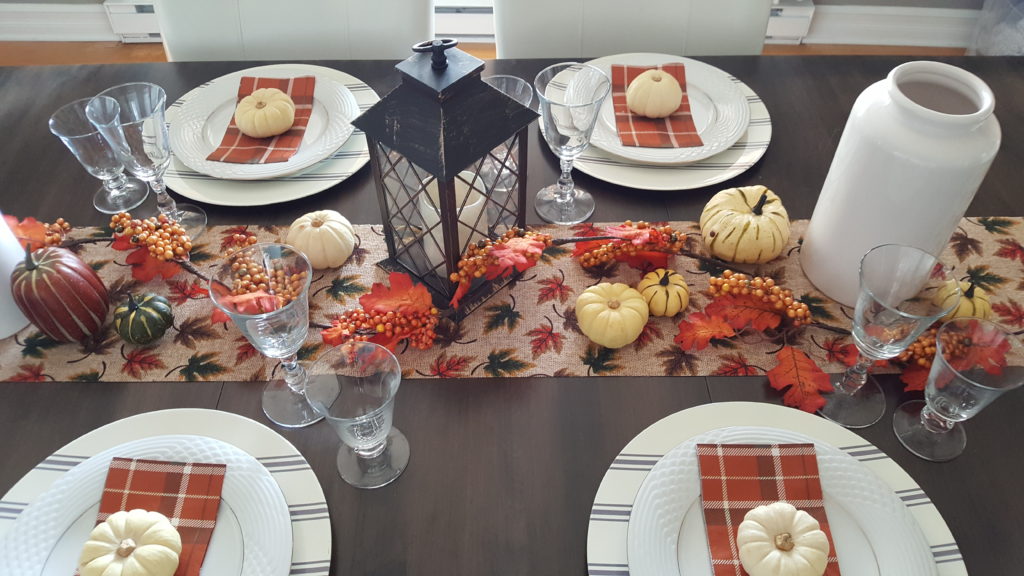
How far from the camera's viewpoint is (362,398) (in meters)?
0.81

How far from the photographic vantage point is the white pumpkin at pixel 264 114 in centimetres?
117

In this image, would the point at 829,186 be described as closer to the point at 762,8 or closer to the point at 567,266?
the point at 567,266

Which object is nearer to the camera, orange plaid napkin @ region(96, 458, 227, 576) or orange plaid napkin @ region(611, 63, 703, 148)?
orange plaid napkin @ region(96, 458, 227, 576)

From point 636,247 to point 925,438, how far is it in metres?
0.41

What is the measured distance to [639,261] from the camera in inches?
40.3

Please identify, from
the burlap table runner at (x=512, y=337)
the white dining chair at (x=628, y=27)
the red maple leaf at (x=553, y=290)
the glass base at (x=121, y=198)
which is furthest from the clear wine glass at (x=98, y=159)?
the white dining chair at (x=628, y=27)

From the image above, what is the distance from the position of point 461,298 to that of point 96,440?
451 mm

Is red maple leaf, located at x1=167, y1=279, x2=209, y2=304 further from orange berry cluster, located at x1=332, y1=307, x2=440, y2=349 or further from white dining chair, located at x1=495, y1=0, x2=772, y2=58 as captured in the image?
white dining chair, located at x1=495, y1=0, x2=772, y2=58

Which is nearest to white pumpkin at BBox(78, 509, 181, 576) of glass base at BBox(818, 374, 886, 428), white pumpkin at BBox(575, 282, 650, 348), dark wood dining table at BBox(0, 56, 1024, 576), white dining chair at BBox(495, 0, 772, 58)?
dark wood dining table at BBox(0, 56, 1024, 576)

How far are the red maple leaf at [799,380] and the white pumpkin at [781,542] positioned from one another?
0.18 meters

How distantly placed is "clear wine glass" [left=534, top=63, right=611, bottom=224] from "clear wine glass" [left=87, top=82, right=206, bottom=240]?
0.52 meters

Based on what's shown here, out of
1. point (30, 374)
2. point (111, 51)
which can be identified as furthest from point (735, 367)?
point (111, 51)

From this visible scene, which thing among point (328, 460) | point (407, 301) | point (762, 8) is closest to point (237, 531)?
point (328, 460)

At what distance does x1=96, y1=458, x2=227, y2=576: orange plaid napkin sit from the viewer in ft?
2.40
